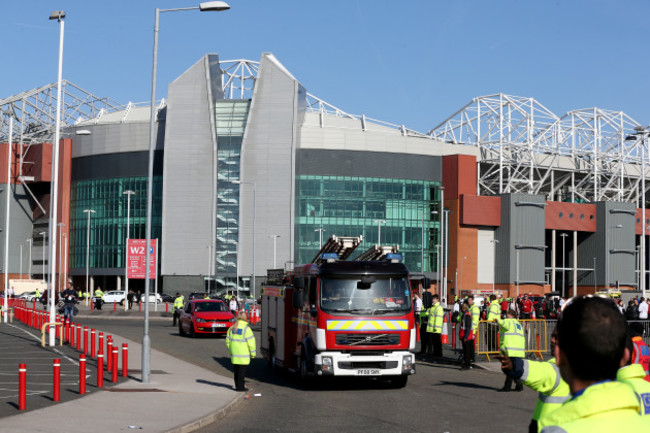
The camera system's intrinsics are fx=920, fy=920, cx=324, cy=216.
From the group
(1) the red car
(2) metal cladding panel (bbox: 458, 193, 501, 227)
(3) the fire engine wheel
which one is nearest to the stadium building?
(2) metal cladding panel (bbox: 458, 193, 501, 227)

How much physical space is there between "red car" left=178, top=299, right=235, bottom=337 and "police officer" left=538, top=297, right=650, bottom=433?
3400cm

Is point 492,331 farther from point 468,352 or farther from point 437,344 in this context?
point 468,352

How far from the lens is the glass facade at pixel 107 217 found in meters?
109

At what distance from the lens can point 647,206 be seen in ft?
412

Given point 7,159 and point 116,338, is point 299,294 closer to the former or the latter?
point 116,338

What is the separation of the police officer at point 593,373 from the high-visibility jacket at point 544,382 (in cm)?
194

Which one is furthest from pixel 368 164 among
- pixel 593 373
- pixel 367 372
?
pixel 593 373

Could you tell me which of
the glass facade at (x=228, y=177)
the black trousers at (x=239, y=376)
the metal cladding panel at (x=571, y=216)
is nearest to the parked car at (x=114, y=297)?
the glass facade at (x=228, y=177)

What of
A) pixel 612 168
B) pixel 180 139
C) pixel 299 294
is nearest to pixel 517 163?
pixel 612 168

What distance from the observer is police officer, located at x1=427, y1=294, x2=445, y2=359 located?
26719 mm

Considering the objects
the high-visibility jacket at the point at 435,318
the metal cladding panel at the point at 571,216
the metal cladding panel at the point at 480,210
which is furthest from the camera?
the metal cladding panel at the point at 571,216

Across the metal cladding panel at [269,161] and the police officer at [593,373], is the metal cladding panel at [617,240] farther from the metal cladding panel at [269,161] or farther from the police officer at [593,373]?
the police officer at [593,373]

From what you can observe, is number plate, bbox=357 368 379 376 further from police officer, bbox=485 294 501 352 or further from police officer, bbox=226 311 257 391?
police officer, bbox=485 294 501 352

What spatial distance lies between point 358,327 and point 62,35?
1862 cm
